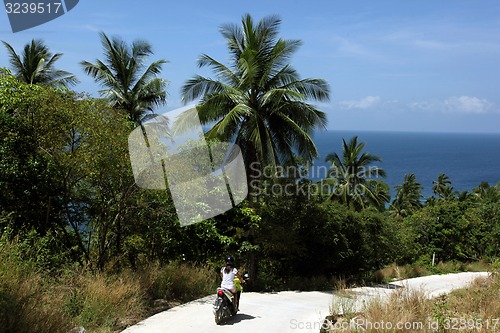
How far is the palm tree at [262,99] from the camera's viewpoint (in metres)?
16.8

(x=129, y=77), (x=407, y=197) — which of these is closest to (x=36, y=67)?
(x=129, y=77)

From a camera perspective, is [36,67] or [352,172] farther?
[352,172]

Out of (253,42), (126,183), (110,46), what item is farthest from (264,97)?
(110,46)

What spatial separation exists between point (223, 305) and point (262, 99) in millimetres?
9806

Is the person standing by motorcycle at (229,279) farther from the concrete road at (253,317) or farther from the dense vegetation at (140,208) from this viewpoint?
the dense vegetation at (140,208)

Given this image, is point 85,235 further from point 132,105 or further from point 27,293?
point 132,105

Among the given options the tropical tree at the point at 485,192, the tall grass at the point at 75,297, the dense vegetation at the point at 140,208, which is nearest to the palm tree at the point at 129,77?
the dense vegetation at the point at 140,208

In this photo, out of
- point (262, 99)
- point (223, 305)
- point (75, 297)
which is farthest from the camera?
point (262, 99)

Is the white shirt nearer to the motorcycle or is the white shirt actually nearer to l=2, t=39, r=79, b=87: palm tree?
the motorcycle

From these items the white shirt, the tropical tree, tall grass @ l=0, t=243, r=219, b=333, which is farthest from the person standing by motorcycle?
the tropical tree

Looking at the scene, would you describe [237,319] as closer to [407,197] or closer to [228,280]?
[228,280]

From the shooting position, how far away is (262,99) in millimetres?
17141

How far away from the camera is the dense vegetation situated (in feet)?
30.5

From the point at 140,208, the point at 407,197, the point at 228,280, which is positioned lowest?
the point at 407,197
